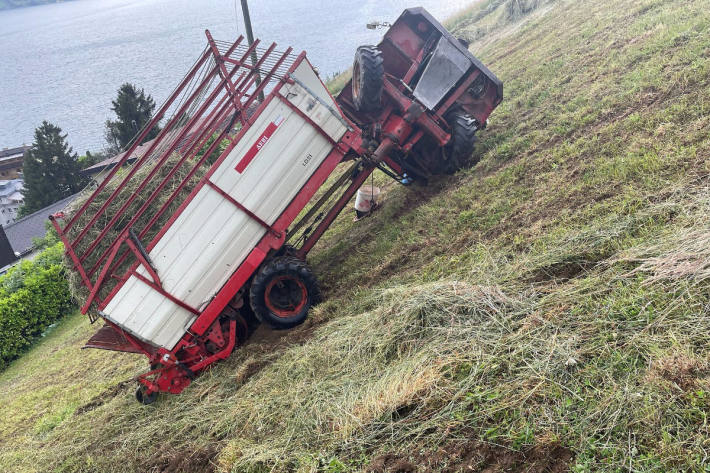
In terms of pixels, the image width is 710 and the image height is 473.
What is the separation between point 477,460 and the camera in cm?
325

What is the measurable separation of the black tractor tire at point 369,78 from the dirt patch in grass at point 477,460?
5.83 meters

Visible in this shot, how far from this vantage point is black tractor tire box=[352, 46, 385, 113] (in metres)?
7.66

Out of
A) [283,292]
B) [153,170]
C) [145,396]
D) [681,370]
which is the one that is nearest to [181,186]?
[153,170]

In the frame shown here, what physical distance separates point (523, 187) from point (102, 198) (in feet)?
20.9

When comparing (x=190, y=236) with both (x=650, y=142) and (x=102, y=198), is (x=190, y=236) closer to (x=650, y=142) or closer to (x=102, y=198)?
(x=102, y=198)

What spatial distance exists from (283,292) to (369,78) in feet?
11.7

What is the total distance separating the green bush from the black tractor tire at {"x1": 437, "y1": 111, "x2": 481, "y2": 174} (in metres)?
12.9

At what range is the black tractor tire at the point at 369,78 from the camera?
766 centimetres

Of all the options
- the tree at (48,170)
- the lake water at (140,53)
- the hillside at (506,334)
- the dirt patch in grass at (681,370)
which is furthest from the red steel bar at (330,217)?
the lake water at (140,53)

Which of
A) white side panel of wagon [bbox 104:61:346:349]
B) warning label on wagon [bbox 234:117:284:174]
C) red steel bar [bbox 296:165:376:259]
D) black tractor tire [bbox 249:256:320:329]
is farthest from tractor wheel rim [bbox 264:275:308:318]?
warning label on wagon [bbox 234:117:284:174]

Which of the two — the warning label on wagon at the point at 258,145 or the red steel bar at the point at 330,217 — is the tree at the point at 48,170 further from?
the warning label on wagon at the point at 258,145

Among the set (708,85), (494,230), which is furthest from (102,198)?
(708,85)

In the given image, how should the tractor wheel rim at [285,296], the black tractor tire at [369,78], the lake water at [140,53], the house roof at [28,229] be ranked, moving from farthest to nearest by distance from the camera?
the lake water at [140,53] → the house roof at [28,229] → the black tractor tire at [369,78] → the tractor wheel rim at [285,296]

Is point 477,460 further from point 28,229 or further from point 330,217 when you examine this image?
point 28,229
